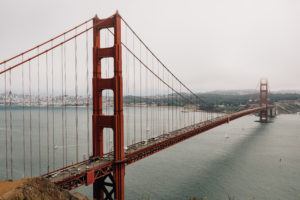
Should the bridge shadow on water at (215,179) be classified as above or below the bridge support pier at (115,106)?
below

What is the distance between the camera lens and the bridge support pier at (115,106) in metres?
22.9

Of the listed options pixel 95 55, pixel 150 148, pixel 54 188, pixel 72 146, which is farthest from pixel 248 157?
pixel 54 188

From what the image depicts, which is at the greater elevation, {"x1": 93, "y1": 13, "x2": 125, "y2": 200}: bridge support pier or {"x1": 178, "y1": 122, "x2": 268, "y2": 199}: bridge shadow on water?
{"x1": 93, "y1": 13, "x2": 125, "y2": 200}: bridge support pier

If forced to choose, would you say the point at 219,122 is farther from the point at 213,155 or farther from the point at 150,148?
the point at 150,148

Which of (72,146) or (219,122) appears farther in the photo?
(72,146)

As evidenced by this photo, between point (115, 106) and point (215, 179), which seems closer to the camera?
point (115, 106)

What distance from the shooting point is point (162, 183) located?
112ft

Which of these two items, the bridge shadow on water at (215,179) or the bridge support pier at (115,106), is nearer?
the bridge support pier at (115,106)

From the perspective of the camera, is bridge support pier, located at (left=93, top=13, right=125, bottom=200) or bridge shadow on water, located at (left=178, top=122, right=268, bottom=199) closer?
bridge support pier, located at (left=93, top=13, right=125, bottom=200)

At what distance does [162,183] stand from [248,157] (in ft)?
73.5

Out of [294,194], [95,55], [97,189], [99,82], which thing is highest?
[95,55]

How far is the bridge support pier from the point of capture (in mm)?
22906

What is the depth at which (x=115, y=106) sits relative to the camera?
23.0 meters

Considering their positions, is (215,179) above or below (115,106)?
below
